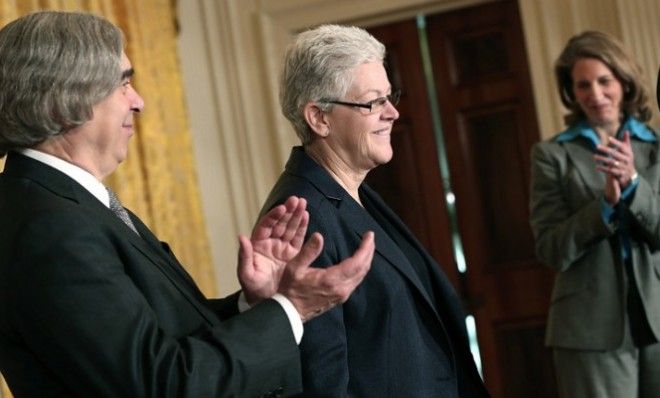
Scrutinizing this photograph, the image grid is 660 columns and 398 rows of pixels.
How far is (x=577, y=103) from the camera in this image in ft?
13.1

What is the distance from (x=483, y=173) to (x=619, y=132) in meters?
1.51

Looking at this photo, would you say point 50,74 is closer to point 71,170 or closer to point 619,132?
point 71,170

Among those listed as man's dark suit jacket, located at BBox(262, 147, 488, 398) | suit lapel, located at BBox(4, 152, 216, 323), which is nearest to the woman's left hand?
man's dark suit jacket, located at BBox(262, 147, 488, 398)

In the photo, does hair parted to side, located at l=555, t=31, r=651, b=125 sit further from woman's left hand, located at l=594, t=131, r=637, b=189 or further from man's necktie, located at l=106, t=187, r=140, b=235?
man's necktie, located at l=106, t=187, r=140, b=235

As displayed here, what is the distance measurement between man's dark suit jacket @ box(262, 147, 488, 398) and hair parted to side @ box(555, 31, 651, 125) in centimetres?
151

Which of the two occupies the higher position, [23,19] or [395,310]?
[23,19]

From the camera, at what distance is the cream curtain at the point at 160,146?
15.4ft

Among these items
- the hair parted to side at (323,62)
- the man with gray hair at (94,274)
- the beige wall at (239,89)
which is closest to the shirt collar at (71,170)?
the man with gray hair at (94,274)

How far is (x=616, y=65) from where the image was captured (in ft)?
12.8

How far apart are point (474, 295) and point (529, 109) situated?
923mm

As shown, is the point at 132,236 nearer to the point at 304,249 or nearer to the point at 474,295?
the point at 304,249

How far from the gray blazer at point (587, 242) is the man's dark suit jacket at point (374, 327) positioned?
1.15 meters

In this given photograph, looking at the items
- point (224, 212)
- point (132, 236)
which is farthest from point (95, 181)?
point (224, 212)

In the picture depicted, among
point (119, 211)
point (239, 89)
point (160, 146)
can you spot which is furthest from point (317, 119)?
point (239, 89)
